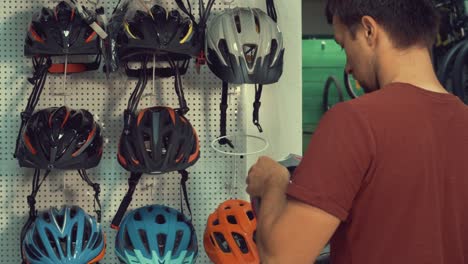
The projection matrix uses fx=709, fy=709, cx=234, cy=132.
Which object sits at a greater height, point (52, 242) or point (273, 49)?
point (273, 49)

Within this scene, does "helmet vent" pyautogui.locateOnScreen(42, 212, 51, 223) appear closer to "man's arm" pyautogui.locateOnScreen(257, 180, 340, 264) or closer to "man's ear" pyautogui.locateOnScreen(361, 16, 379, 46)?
"man's arm" pyautogui.locateOnScreen(257, 180, 340, 264)

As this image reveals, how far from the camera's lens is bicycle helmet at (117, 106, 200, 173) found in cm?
265

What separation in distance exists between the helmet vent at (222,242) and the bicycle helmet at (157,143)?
0.33 m

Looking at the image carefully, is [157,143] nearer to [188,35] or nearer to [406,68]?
[188,35]

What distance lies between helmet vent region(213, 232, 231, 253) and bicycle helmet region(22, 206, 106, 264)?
447 millimetres

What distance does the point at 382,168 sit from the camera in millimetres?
1416

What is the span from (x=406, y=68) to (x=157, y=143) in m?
1.35

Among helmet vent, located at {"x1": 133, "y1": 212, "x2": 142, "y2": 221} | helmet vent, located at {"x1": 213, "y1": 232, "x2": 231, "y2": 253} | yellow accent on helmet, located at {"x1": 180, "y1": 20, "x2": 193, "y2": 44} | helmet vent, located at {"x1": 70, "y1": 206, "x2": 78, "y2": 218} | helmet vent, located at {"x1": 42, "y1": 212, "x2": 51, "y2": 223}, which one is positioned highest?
yellow accent on helmet, located at {"x1": 180, "y1": 20, "x2": 193, "y2": 44}

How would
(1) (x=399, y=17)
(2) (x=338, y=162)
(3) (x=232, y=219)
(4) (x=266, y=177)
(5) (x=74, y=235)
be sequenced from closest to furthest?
(2) (x=338, y=162)
(1) (x=399, y=17)
(4) (x=266, y=177)
(5) (x=74, y=235)
(3) (x=232, y=219)

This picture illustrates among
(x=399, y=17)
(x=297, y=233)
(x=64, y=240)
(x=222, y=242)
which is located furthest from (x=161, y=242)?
(x=399, y=17)

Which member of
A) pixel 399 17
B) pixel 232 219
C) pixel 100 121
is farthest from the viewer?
pixel 100 121

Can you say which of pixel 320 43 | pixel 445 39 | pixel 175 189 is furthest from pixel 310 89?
pixel 175 189

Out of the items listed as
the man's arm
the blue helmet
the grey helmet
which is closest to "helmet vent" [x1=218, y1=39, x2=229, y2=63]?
the grey helmet

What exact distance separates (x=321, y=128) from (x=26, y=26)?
6.42ft
